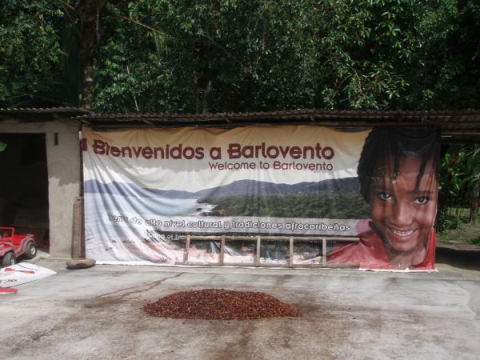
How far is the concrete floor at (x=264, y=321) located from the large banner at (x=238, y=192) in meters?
0.86

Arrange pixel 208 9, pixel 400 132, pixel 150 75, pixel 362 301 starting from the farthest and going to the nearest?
pixel 150 75
pixel 208 9
pixel 400 132
pixel 362 301

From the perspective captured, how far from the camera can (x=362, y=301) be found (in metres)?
7.17

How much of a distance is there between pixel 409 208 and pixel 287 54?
498cm

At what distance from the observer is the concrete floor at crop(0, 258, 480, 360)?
5360 millimetres

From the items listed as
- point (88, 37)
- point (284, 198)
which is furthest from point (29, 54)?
point (284, 198)

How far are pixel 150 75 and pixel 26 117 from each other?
3955mm

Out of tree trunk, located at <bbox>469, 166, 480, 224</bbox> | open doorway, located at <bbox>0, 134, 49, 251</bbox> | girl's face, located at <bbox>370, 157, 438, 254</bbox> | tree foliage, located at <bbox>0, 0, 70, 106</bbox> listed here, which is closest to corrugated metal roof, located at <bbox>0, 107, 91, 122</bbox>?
open doorway, located at <bbox>0, 134, 49, 251</bbox>

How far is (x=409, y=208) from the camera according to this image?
365 inches

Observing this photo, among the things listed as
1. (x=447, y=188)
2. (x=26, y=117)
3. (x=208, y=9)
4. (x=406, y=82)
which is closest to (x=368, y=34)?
(x=406, y=82)

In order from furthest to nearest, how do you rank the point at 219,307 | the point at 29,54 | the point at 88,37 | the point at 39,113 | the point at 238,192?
1. the point at 29,54
2. the point at 88,37
3. the point at 39,113
4. the point at 238,192
5. the point at 219,307

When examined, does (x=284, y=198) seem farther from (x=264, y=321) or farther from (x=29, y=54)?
(x=29, y=54)

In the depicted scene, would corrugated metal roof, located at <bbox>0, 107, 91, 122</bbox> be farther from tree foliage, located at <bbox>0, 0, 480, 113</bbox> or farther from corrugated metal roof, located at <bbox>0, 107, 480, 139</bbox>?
tree foliage, located at <bbox>0, 0, 480, 113</bbox>

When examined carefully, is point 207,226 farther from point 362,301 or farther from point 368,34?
point 368,34

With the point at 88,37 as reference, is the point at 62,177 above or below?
below
